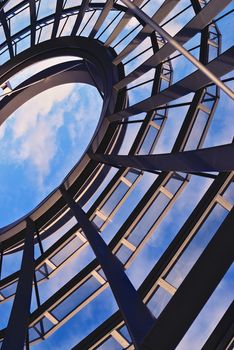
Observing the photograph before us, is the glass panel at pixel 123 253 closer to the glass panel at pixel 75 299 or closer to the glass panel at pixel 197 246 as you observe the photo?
the glass panel at pixel 75 299

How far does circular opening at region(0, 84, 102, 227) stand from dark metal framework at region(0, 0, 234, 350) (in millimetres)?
31590

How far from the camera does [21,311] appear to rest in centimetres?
1252

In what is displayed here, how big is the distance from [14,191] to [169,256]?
53.6 metres

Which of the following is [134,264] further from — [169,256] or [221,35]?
[221,35]

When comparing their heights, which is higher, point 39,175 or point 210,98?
point 210,98

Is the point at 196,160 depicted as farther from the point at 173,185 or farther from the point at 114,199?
the point at 114,199

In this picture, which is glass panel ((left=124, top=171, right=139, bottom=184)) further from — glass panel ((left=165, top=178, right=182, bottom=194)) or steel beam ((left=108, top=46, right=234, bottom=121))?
steel beam ((left=108, top=46, right=234, bottom=121))

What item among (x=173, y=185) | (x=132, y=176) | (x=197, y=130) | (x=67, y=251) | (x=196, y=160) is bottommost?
(x=67, y=251)

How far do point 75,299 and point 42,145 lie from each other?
185ft

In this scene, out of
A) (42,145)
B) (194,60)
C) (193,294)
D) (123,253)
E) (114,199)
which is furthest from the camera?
(42,145)

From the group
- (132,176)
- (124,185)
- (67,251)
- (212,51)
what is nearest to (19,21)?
(124,185)

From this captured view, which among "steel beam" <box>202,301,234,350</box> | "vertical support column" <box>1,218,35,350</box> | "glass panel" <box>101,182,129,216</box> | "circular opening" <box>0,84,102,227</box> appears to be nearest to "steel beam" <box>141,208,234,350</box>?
"steel beam" <box>202,301,234,350</box>

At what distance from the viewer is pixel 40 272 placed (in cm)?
2345

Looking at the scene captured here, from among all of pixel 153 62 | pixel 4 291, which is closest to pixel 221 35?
pixel 153 62
